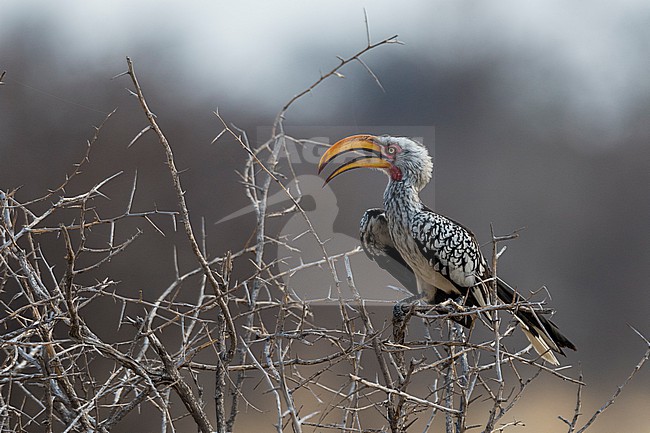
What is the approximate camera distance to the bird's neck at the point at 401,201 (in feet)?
6.97

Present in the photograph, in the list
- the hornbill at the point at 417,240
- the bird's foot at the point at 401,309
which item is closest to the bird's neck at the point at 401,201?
the hornbill at the point at 417,240

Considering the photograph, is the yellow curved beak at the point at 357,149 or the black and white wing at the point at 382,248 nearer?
the yellow curved beak at the point at 357,149

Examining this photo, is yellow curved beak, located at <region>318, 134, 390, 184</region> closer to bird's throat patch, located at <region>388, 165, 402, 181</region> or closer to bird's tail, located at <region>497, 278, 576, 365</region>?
bird's throat patch, located at <region>388, 165, 402, 181</region>

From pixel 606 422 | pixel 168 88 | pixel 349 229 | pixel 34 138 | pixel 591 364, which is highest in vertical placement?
pixel 168 88

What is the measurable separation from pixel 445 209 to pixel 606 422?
1.91 m

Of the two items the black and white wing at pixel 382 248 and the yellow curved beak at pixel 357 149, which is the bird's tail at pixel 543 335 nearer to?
the black and white wing at pixel 382 248

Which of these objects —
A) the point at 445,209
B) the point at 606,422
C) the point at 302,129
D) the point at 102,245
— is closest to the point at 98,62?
the point at 102,245

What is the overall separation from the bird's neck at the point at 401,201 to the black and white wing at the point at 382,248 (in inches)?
2.2

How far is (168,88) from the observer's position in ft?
17.3

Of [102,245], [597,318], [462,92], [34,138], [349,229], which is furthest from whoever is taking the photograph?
[462,92]

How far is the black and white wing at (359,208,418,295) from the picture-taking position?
222cm

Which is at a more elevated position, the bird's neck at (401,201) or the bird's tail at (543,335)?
the bird's neck at (401,201)

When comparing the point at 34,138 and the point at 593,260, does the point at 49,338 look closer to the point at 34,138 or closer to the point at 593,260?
the point at 34,138

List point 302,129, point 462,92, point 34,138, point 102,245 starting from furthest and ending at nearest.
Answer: point 462,92
point 34,138
point 102,245
point 302,129
